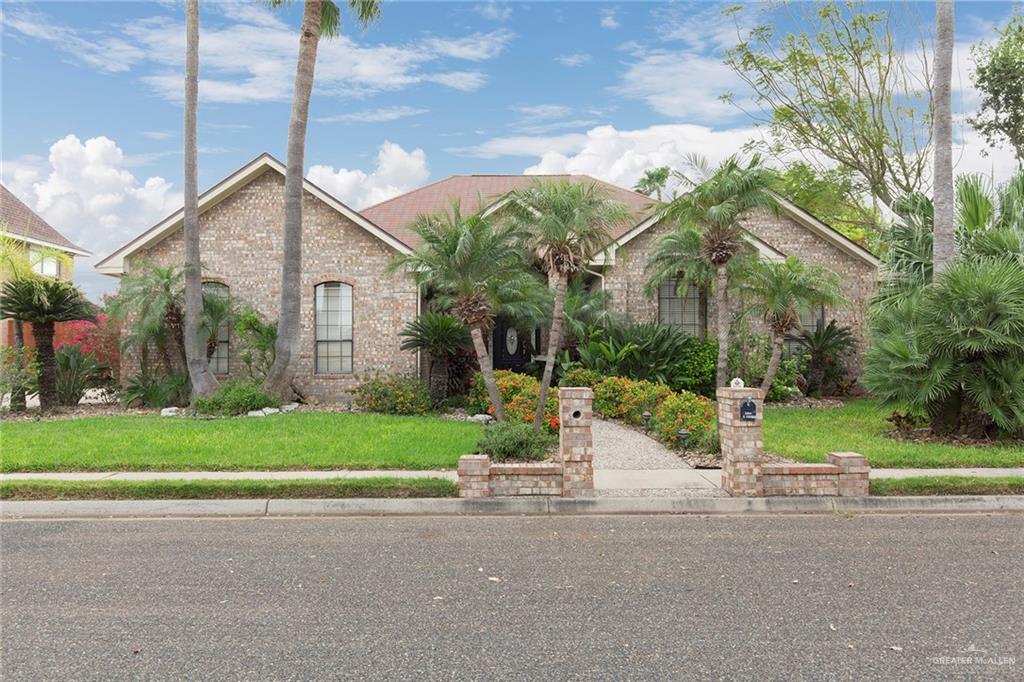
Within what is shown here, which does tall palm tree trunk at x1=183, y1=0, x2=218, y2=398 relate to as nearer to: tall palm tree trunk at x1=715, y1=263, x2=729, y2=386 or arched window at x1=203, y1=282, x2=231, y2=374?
arched window at x1=203, y1=282, x2=231, y2=374

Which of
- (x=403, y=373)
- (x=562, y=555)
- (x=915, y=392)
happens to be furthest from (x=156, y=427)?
(x=915, y=392)

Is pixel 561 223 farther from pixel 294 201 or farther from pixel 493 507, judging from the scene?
pixel 294 201

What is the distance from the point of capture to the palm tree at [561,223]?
11.3 m

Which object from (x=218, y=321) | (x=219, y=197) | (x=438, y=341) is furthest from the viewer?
(x=219, y=197)

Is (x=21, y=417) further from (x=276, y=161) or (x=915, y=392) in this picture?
(x=915, y=392)

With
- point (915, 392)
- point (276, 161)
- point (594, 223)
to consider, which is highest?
point (276, 161)

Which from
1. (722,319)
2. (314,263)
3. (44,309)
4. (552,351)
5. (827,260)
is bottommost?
(552,351)

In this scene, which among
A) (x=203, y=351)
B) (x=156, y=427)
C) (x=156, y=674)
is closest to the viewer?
(x=156, y=674)

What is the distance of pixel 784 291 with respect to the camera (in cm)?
1600

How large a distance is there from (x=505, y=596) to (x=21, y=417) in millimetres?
14432

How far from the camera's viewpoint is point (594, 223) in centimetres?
1155

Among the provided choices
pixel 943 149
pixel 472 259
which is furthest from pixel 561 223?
pixel 943 149

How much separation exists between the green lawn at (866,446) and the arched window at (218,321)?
12.3 metres

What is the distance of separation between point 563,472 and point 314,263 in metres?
11.5
